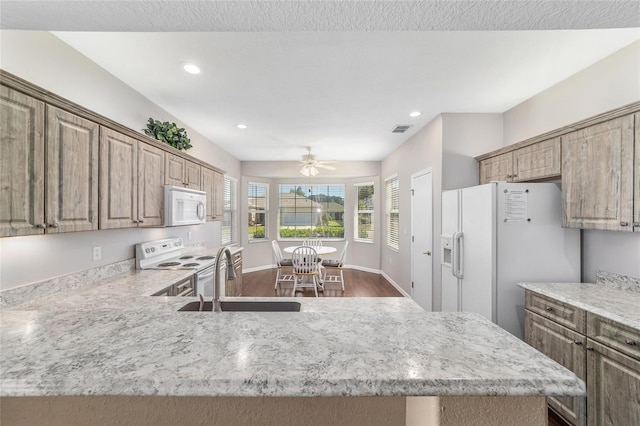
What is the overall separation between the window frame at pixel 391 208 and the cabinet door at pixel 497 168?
6.41 ft

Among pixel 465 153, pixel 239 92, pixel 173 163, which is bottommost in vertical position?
pixel 173 163

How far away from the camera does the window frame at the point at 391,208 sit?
5.19 meters

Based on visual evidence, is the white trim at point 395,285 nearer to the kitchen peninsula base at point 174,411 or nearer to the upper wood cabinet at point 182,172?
the upper wood cabinet at point 182,172

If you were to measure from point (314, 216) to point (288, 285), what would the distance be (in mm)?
2088

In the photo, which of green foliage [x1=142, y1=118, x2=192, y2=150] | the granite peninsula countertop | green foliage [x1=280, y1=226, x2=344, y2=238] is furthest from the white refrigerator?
green foliage [x1=280, y1=226, x2=344, y2=238]

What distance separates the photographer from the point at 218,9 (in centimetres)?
103

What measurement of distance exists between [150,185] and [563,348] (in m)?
3.64

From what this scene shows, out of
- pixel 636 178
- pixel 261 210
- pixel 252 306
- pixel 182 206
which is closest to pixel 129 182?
pixel 182 206

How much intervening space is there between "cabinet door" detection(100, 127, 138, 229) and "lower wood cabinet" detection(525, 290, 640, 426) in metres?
3.43

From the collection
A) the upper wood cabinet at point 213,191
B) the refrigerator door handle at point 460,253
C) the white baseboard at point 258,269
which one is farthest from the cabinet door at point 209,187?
the refrigerator door handle at point 460,253

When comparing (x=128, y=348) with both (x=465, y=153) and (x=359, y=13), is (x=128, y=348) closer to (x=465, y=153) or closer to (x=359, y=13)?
(x=359, y=13)

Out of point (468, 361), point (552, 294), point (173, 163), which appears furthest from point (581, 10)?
point (173, 163)

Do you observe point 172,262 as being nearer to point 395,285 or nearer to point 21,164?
point 21,164

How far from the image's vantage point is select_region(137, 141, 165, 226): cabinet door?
237 centimetres
